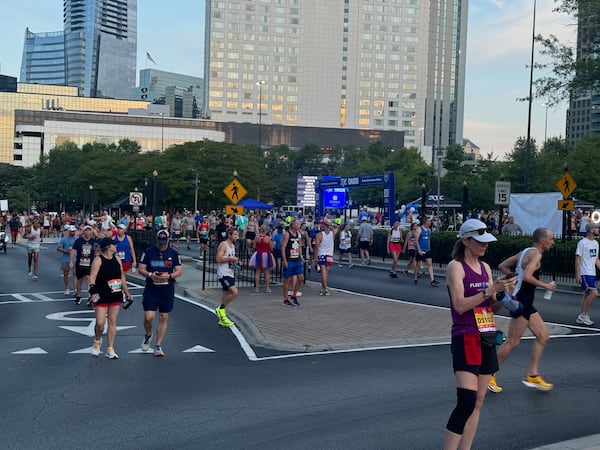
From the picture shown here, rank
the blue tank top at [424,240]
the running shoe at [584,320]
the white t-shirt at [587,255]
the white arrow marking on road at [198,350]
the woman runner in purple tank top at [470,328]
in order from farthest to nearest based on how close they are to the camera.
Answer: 1. the blue tank top at [424,240]
2. the running shoe at [584,320]
3. the white t-shirt at [587,255]
4. the white arrow marking on road at [198,350]
5. the woman runner in purple tank top at [470,328]

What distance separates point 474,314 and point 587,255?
8863 mm

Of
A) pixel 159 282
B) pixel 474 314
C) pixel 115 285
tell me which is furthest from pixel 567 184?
pixel 474 314

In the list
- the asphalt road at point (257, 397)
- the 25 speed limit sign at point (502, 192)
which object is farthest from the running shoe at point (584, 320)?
the 25 speed limit sign at point (502, 192)

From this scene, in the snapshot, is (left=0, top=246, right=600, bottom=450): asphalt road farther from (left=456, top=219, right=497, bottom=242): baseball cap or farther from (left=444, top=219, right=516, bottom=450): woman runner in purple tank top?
(left=456, top=219, right=497, bottom=242): baseball cap

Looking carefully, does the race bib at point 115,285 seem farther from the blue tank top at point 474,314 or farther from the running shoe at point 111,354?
the blue tank top at point 474,314

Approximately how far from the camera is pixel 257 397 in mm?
7934

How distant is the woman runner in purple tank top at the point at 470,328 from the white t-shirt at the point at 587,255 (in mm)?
8522

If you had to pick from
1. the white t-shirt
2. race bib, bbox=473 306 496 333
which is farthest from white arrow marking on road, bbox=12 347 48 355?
the white t-shirt

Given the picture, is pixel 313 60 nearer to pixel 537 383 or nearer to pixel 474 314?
pixel 537 383

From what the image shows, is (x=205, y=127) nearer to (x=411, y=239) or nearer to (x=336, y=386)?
(x=411, y=239)

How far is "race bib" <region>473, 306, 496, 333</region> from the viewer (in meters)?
5.32

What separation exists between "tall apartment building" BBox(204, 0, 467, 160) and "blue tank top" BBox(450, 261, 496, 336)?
548ft

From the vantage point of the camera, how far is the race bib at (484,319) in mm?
5320

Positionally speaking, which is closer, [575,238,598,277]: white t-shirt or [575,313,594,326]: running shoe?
[575,238,598,277]: white t-shirt
